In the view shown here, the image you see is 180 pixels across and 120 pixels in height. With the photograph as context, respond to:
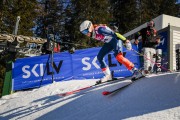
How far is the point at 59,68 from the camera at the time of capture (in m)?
14.0

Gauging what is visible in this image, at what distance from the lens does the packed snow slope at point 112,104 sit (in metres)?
6.27

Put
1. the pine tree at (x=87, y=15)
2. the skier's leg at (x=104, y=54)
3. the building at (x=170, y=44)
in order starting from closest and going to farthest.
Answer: the skier's leg at (x=104, y=54) → the building at (x=170, y=44) → the pine tree at (x=87, y=15)

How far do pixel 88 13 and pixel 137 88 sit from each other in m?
24.6

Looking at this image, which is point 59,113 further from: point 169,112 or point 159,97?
point 169,112

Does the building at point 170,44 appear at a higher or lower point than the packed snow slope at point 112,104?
higher

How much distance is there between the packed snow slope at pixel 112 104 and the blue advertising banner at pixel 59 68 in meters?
2.71

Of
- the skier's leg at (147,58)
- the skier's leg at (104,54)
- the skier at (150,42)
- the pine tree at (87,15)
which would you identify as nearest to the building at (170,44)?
the skier at (150,42)

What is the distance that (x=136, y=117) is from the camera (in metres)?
6.02

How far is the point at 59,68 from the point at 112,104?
674 cm

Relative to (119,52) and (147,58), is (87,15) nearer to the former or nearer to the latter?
(147,58)

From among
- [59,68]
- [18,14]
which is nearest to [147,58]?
[59,68]

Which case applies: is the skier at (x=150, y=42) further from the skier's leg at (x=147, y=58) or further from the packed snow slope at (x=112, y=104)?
the packed snow slope at (x=112, y=104)

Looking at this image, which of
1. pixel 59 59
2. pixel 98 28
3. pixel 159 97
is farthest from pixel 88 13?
pixel 159 97

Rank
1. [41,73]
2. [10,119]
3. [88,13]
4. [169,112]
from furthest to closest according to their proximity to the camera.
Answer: [88,13], [41,73], [10,119], [169,112]
